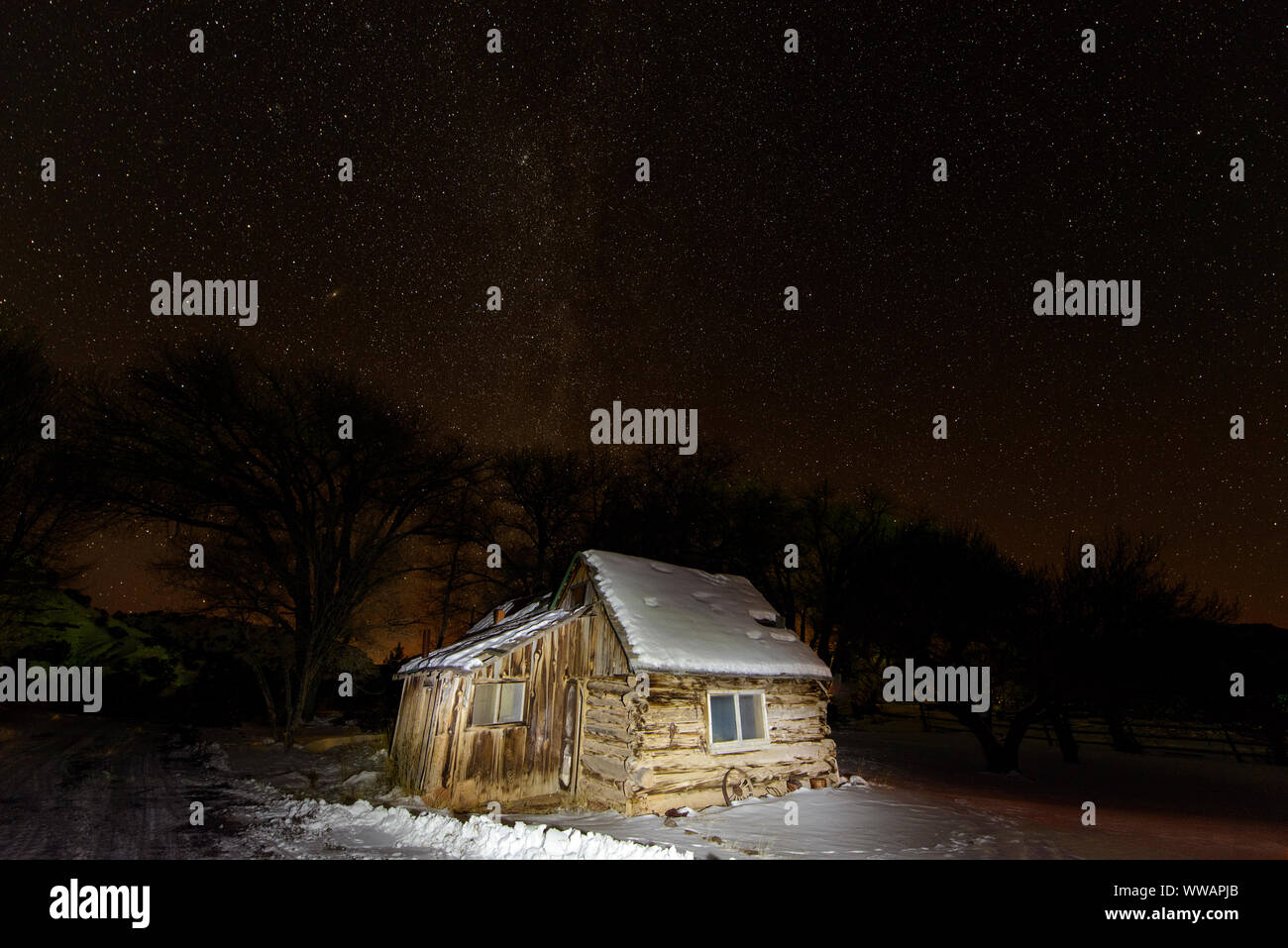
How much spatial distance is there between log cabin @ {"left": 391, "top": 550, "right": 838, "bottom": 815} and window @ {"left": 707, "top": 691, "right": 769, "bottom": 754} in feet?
0.10

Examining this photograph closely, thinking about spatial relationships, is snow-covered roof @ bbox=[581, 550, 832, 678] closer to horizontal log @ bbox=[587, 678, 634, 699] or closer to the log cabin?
the log cabin

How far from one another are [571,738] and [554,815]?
5.05 feet

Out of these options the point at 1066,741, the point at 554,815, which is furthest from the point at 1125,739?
the point at 554,815

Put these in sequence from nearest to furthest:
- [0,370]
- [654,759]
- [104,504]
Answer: [654,759], [0,370], [104,504]

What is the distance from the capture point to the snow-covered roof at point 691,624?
13.9m

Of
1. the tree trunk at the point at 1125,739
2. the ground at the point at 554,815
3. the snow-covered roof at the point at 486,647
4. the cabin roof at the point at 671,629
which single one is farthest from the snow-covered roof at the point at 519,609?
the tree trunk at the point at 1125,739

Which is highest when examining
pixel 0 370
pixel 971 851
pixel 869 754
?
pixel 0 370

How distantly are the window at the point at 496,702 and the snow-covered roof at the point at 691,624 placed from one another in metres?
3.06

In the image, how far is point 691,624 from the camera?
15.7 metres
